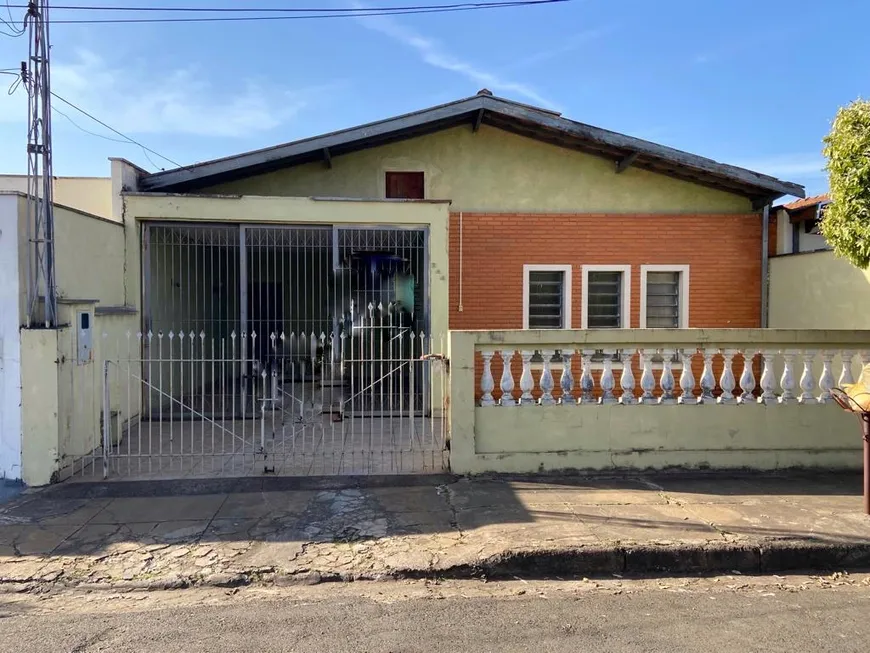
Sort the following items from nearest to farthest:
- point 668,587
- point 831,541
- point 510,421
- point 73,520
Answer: point 668,587 < point 831,541 < point 73,520 < point 510,421

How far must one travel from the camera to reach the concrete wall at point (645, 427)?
5.45m

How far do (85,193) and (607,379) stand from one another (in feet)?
25.8

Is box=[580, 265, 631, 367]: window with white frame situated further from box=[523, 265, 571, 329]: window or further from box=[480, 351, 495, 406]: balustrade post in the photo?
box=[480, 351, 495, 406]: balustrade post

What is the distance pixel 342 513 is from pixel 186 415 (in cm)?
423

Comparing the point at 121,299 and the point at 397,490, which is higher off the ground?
the point at 121,299

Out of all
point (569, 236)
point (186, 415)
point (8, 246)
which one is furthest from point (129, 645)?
point (569, 236)

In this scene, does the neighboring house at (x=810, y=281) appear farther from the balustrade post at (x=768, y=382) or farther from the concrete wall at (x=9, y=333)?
the concrete wall at (x=9, y=333)

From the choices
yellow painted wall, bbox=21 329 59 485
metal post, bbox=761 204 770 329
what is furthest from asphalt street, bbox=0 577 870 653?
metal post, bbox=761 204 770 329

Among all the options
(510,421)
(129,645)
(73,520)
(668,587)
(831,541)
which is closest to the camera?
(129,645)

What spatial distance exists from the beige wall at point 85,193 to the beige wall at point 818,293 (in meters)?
10.2

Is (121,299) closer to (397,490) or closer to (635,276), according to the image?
(397,490)

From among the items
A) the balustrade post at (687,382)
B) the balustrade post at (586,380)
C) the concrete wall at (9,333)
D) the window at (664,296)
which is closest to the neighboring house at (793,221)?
the window at (664,296)

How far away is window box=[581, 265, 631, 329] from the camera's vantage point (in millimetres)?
8875

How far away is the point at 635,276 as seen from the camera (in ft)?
29.2
